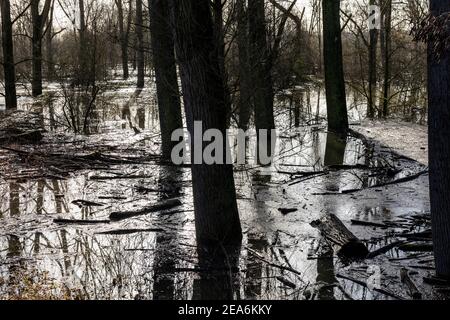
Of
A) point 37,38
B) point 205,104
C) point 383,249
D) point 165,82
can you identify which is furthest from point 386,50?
point 37,38

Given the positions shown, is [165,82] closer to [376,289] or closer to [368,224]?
[368,224]

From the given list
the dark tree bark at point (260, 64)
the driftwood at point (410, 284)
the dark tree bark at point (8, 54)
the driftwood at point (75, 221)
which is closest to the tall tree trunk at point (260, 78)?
the dark tree bark at point (260, 64)

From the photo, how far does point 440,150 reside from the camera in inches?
226

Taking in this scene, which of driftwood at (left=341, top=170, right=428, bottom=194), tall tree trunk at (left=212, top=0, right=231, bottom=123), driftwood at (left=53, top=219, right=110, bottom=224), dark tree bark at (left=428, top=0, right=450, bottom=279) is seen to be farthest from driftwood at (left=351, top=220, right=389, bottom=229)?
driftwood at (left=53, top=219, right=110, bottom=224)

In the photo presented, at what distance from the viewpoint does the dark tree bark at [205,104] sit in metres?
6.52

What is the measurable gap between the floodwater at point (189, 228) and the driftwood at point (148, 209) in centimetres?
16

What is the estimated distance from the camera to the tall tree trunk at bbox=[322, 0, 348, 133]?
15.8 m

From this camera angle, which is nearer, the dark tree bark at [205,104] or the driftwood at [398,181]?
the dark tree bark at [205,104]

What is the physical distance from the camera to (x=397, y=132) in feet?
54.7

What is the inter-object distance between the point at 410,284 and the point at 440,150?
1450 millimetres

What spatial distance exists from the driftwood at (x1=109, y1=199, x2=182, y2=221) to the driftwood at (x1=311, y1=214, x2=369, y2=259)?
2.35 meters

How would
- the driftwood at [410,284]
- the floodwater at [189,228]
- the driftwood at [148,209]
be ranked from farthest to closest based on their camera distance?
1. the driftwood at [148,209]
2. the floodwater at [189,228]
3. the driftwood at [410,284]

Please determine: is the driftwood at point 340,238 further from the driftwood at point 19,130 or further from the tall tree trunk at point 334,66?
the driftwood at point 19,130

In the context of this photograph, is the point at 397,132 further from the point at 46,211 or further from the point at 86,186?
the point at 46,211
